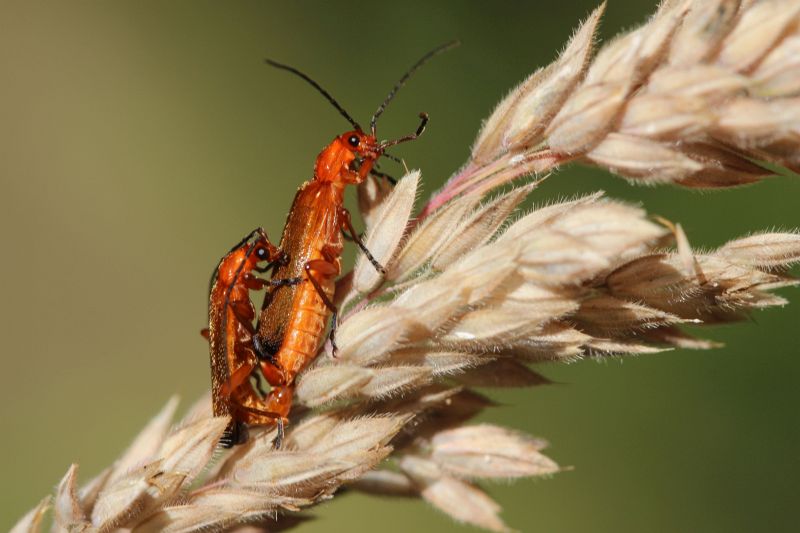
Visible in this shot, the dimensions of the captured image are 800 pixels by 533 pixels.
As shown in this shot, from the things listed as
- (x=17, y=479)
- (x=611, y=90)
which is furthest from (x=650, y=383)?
(x=17, y=479)

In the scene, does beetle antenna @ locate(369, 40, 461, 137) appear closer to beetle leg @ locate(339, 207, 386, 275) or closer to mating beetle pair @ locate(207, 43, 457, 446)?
mating beetle pair @ locate(207, 43, 457, 446)

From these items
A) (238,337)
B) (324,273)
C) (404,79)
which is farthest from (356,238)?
(404,79)

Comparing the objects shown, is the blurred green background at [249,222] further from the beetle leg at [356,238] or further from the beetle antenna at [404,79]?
the beetle leg at [356,238]

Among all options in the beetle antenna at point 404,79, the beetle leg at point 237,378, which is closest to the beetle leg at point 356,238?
the beetle antenna at point 404,79

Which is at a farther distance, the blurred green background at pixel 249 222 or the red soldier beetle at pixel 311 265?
the blurred green background at pixel 249 222

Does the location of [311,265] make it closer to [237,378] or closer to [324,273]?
[324,273]

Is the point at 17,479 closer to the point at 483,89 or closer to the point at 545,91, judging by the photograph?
the point at 483,89

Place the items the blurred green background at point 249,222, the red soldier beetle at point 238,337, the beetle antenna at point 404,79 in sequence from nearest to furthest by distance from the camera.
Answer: the red soldier beetle at point 238,337, the beetle antenna at point 404,79, the blurred green background at point 249,222
